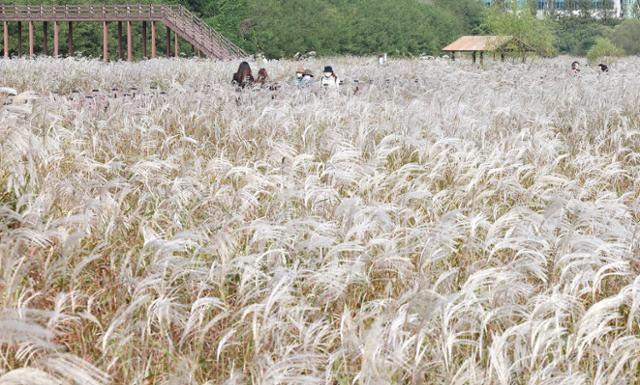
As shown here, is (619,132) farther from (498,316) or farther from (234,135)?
(498,316)

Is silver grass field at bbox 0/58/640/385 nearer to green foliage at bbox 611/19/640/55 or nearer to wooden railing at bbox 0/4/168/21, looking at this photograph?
wooden railing at bbox 0/4/168/21

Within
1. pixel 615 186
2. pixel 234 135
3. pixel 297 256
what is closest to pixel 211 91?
pixel 234 135

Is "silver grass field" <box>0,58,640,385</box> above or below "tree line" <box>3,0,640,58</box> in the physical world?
below

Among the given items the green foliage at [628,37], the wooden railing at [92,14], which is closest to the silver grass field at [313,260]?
the wooden railing at [92,14]

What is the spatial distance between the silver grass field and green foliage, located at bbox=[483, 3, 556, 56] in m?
34.0

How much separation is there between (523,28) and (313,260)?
39882 mm

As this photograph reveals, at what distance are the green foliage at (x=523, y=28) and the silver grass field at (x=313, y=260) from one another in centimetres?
3395

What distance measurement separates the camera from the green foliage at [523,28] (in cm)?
4262

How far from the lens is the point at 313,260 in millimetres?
4320

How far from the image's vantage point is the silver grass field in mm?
3145

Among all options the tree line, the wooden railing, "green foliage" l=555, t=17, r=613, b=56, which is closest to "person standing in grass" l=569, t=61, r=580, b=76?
the wooden railing

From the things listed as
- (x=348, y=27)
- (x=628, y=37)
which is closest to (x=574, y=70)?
(x=348, y=27)

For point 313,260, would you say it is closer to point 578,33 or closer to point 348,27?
point 348,27

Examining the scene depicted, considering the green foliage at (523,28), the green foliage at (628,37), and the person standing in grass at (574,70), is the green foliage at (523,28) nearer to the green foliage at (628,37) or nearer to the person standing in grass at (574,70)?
the person standing in grass at (574,70)
